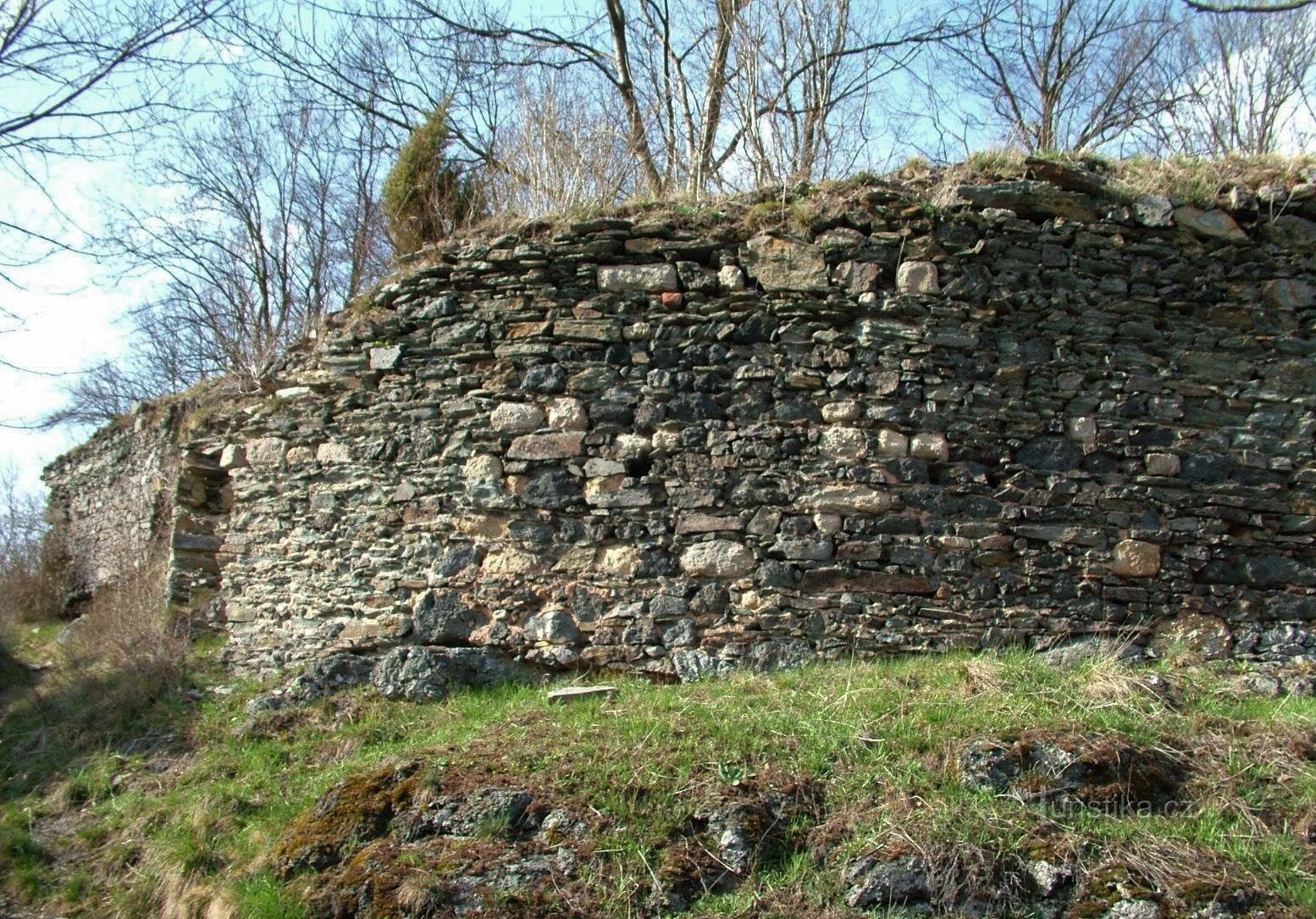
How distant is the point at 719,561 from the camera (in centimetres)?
600

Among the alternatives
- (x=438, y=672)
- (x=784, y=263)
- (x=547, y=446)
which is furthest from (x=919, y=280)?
(x=438, y=672)

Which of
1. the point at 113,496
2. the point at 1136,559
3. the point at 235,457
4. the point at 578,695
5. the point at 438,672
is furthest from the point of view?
the point at 113,496

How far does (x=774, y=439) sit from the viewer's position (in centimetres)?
610

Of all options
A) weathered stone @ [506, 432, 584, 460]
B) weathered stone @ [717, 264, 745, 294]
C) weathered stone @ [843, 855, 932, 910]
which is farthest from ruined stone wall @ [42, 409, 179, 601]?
weathered stone @ [843, 855, 932, 910]

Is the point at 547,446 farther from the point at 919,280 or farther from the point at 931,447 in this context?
Result: the point at 919,280

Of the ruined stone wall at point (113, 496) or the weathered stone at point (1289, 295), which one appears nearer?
the weathered stone at point (1289, 295)

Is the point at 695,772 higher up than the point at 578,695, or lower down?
lower down

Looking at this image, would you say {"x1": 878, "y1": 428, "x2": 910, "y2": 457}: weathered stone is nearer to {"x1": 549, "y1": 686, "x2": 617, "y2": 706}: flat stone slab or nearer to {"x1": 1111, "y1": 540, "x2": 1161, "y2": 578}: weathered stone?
{"x1": 1111, "y1": 540, "x2": 1161, "y2": 578}: weathered stone

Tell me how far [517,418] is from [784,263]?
78.3 inches

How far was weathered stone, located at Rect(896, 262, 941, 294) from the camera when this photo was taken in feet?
20.2

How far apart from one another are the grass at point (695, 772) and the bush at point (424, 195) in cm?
520

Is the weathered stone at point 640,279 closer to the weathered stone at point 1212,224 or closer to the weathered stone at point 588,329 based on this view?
the weathered stone at point 588,329

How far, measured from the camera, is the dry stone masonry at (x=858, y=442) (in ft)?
19.4

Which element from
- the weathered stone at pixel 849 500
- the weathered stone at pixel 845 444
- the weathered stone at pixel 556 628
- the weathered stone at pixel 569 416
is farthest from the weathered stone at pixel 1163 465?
the weathered stone at pixel 556 628
